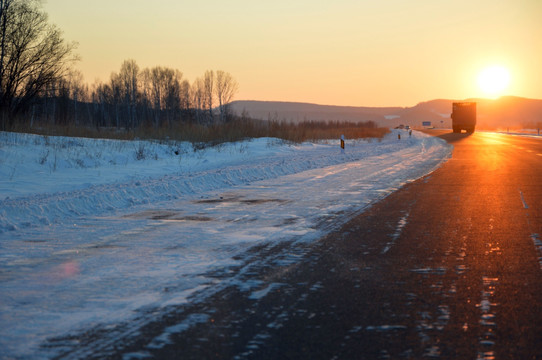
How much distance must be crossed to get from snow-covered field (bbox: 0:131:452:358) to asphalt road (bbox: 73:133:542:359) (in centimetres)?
39

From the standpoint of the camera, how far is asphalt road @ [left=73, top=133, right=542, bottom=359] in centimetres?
383

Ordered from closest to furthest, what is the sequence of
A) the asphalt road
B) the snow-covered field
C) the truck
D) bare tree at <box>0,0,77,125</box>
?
the asphalt road, the snow-covered field, bare tree at <box>0,0,77,125</box>, the truck

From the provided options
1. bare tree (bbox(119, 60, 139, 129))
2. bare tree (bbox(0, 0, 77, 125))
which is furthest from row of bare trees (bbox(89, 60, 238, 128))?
bare tree (bbox(0, 0, 77, 125))

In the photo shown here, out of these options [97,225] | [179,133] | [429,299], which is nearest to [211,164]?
[179,133]

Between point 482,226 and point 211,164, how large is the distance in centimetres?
1439

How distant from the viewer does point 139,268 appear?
6.09m

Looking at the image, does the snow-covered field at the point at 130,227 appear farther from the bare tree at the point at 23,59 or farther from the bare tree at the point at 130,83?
the bare tree at the point at 130,83

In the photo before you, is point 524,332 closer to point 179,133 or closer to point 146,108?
point 179,133

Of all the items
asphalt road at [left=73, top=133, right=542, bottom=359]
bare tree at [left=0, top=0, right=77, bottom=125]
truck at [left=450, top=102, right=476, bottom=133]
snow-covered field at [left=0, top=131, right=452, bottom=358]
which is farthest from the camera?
truck at [left=450, top=102, right=476, bottom=133]

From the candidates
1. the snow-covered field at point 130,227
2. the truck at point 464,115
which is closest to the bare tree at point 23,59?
the snow-covered field at point 130,227

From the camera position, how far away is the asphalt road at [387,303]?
3.83m

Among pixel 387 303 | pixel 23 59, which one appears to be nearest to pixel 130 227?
pixel 387 303

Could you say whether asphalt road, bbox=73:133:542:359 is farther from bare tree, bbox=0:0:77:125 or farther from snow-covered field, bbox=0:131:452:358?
bare tree, bbox=0:0:77:125

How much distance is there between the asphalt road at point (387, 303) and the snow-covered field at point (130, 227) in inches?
15.5
